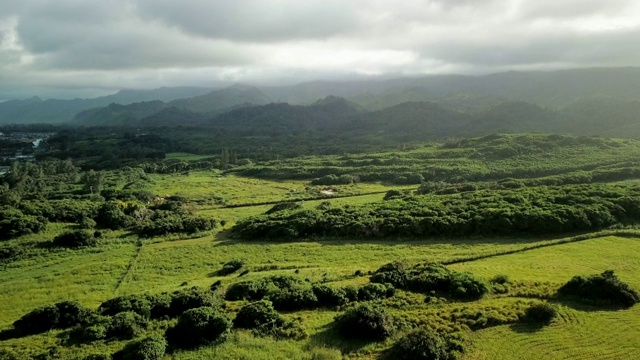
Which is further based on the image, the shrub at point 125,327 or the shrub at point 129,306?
the shrub at point 129,306

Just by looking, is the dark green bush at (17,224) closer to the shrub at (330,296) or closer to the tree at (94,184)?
the tree at (94,184)

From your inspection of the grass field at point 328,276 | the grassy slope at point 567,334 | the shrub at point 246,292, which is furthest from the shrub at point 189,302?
the grassy slope at point 567,334

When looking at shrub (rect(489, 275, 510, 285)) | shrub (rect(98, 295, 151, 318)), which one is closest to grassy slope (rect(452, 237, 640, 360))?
shrub (rect(489, 275, 510, 285))

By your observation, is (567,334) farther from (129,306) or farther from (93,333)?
(93,333)

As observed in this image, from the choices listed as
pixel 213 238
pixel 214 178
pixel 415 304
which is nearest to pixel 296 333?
pixel 415 304

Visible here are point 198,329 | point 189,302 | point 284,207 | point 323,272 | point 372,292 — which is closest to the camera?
point 198,329

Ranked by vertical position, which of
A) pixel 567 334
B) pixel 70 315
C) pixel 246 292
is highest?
pixel 70 315

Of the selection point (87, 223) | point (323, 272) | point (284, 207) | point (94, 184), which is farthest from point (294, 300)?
point (94, 184)

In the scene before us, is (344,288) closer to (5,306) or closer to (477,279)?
(477,279)
